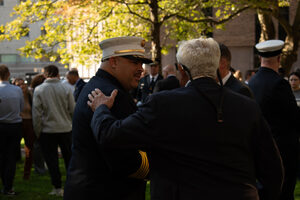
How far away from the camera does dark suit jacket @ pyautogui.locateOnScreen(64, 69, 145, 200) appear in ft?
11.0

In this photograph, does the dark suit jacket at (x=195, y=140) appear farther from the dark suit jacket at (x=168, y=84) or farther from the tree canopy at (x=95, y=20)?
the tree canopy at (x=95, y=20)

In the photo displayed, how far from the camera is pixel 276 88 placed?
212 inches

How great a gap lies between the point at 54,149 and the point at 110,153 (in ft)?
18.9

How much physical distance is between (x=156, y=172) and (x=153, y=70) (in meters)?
9.68

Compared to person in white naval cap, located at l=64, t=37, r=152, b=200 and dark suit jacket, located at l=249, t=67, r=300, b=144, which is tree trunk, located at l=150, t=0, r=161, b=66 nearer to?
dark suit jacket, located at l=249, t=67, r=300, b=144

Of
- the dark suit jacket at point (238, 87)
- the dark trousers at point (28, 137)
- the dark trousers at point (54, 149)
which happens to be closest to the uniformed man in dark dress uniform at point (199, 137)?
the dark suit jacket at point (238, 87)

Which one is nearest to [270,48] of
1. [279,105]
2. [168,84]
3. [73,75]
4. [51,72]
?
[279,105]

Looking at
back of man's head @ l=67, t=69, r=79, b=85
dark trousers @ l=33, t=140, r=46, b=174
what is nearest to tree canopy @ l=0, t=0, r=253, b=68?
back of man's head @ l=67, t=69, r=79, b=85

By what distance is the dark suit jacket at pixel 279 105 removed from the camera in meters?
5.37

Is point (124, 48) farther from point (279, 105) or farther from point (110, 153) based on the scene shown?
point (279, 105)

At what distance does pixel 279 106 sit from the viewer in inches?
212

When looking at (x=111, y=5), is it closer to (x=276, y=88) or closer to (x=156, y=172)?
(x=276, y=88)

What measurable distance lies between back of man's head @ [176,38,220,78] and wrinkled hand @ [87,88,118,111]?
0.55 meters

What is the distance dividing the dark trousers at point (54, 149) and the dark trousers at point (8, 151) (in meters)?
0.47
